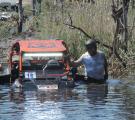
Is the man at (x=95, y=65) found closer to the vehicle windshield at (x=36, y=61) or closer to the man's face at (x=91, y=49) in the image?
the man's face at (x=91, y=49)

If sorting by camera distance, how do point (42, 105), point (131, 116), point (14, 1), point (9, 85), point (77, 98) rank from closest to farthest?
point (131, 116) → point (42, 105) → point (77, 98) → point (9, 85) → point (14, 1)

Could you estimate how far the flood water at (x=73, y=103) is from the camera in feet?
50.5

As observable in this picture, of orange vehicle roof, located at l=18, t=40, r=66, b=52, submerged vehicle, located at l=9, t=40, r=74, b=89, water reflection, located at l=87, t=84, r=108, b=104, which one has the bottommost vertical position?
water reflection, located at l=87, t=84, r=108, b=104

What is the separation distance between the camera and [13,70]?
21.6 metres

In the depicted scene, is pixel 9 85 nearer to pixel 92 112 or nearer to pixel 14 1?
pixel 92 112

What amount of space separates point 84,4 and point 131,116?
42.2 feet

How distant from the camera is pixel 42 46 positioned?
831 inches

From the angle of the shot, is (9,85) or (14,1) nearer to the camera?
(9,85)

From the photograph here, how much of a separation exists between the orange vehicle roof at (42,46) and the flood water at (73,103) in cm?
125

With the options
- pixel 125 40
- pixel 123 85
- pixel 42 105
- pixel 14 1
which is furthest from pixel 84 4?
pixel 14 1

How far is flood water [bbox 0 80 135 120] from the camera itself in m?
15.4

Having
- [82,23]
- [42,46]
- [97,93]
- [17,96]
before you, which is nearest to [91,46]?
[42,46]

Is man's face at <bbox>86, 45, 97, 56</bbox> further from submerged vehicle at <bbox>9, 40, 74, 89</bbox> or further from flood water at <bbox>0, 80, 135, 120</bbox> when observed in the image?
flood water at <bbox>0, 80, 135, 120</bbox>

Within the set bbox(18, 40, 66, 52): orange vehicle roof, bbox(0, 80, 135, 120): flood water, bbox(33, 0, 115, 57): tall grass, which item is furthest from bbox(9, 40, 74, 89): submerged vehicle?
bbox(33, 0, 115, 57): tall grass
